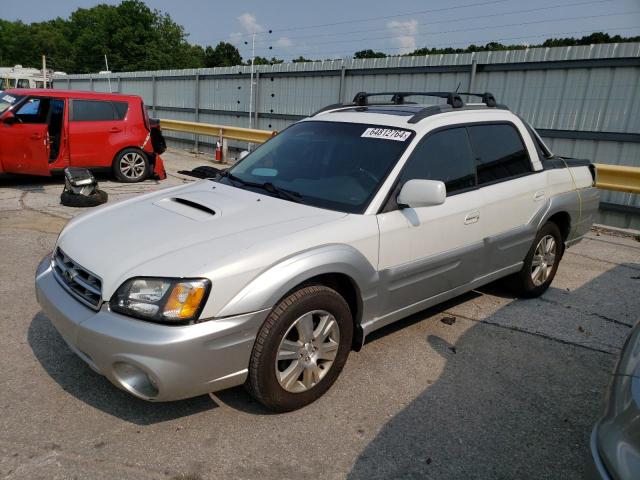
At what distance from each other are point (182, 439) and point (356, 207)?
1658 mm

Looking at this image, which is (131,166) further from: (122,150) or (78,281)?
(78,281)

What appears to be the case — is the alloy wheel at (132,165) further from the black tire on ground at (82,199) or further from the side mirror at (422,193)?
the side mirror at (422,193)

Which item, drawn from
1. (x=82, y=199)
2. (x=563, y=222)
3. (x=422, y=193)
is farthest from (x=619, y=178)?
(x=82, y=199)

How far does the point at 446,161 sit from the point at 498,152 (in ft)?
2.52

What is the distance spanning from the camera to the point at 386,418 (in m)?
2.89

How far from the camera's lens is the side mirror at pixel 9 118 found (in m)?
8.24

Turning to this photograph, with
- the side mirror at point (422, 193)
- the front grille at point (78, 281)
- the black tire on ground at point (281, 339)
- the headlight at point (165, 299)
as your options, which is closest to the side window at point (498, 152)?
the side mirror at point (422, 193)

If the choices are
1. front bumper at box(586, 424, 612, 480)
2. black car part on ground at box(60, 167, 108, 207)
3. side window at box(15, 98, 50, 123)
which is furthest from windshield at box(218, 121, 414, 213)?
side window at box(15, 98, 50, 123)

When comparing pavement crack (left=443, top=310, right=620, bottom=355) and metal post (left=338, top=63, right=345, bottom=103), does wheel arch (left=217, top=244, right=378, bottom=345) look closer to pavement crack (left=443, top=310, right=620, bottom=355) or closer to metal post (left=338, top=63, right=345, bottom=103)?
pavement crack (left=443, top=310, right=620, bottom=355)

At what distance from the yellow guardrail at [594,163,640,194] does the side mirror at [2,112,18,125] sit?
362 inches

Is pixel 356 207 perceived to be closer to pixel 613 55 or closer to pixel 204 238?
pixel 204 238

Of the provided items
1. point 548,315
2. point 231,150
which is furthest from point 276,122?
point 548,315

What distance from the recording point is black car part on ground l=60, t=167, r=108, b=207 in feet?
24.5

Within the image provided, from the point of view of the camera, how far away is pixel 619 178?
7.29 m
